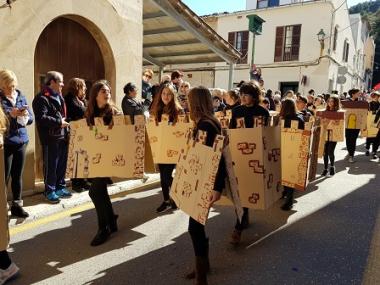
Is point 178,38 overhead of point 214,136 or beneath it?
overhead

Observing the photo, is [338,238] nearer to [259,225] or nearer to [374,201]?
[259,225]

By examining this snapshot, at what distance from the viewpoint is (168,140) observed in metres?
5.52

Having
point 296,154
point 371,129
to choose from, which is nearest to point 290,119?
point 296,154

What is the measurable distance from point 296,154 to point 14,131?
4.00m

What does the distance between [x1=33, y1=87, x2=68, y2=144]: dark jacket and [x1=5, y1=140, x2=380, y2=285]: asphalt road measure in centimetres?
119

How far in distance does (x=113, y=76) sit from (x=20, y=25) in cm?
216

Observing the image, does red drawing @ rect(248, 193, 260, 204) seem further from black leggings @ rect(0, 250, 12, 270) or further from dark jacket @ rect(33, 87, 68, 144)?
dark jacket @ rect(33, 87, 68, 144)

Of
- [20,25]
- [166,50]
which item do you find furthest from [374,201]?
[166,50]

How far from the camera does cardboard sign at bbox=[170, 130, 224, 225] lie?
2980mm

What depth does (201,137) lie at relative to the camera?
313 cm

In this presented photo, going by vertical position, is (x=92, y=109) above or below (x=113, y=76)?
below

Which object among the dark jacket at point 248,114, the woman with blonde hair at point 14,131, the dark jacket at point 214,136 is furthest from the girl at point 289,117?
the woman with blonde hair at point 14,131

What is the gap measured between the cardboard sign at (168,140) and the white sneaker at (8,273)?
2532mm

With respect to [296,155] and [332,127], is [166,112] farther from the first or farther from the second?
[332,127]
